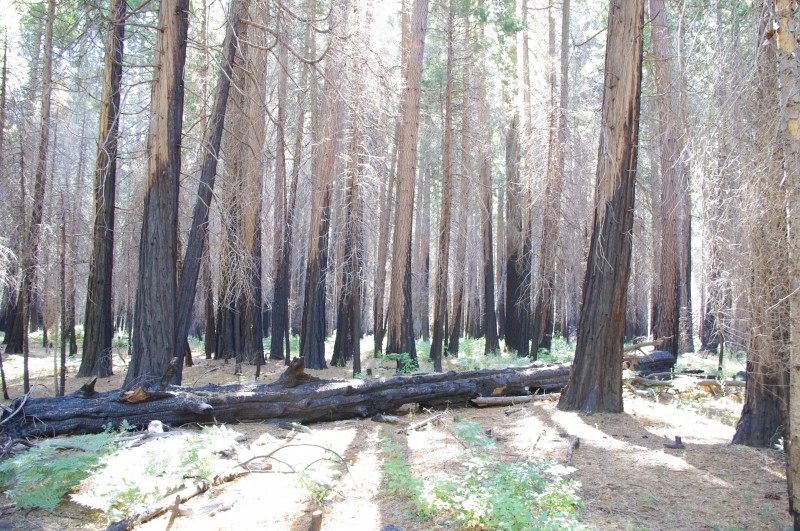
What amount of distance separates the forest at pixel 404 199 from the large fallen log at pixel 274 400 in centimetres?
3

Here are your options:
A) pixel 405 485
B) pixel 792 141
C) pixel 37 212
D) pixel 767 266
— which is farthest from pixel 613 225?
pixel 37 212

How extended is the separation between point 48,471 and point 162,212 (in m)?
4.43

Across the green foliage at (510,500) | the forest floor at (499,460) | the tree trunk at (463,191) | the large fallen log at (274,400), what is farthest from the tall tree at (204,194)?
the tree trunk at (463,191)

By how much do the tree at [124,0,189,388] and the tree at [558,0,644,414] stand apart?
229 inches

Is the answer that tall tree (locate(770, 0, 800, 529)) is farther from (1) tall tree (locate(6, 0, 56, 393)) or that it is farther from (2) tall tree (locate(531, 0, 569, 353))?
(2) tall tree (locate(531, 0, 569, 353))

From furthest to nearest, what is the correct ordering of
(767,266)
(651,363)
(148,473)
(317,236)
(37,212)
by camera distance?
(317,236) → (651,363) → (37,212) → (767,266) → (148,473)

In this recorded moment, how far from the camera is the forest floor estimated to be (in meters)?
4.45

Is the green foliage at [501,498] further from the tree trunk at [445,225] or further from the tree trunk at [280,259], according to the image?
the tree trunk at [280,259]

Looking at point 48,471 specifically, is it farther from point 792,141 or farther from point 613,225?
point 613,225

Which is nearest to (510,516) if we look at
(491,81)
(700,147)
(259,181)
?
(700,147)

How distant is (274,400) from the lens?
7434 mm

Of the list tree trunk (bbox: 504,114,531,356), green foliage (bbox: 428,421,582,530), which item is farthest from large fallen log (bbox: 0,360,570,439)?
tree trunk (bbox: 504,114,531,356)

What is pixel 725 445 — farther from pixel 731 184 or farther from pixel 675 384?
pixel 675 384

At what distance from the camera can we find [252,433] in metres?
6.89
